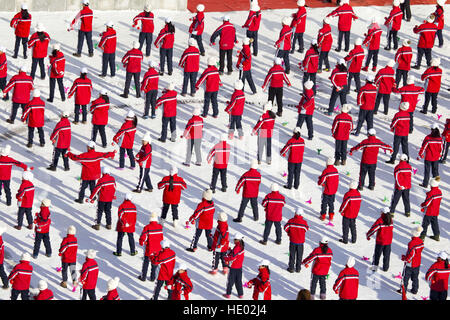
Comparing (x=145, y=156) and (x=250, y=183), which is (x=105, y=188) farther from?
(x=250, y=183)

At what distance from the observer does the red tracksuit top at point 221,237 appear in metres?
26.7

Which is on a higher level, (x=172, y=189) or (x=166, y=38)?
(x=166, y=38)

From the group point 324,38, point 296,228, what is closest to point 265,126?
point 296,228

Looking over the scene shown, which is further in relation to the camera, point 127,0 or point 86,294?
point 127,0

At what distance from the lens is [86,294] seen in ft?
83.4

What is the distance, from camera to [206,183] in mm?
30609

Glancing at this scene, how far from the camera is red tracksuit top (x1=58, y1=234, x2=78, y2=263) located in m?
26.0

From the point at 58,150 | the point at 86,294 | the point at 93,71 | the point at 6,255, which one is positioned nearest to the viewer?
the point at 86,294

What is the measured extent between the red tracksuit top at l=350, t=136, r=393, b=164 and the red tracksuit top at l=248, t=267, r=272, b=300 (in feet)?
20.3

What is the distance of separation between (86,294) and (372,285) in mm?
6636

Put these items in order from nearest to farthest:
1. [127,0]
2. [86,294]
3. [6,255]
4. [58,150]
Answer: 1. [86,294]
2. [6,255]
3. [58,150]
4. [127,0]

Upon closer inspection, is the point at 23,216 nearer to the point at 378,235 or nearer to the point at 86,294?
the point at 86,294

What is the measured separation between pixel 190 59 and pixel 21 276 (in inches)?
419

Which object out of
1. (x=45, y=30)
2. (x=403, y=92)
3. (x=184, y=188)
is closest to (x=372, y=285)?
(x=184, y=188)
